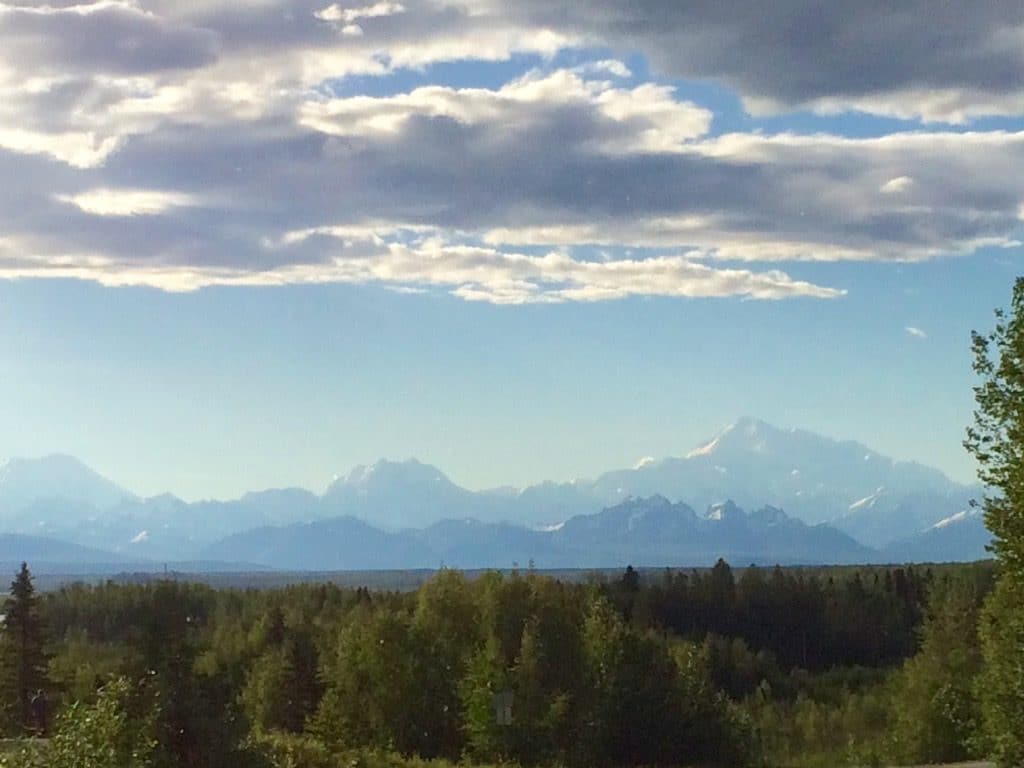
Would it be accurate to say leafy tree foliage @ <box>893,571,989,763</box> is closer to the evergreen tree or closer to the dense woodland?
the dense woodland

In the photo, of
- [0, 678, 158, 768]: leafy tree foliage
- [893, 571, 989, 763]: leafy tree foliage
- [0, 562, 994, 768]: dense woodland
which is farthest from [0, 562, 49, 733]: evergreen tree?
[0, 678, 158, 768]: leafy tree foliage

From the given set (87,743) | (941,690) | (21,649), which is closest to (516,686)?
(941,690)

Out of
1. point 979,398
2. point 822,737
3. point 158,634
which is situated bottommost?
point 822,737

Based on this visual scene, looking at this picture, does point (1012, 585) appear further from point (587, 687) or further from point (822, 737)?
point (822, 737)

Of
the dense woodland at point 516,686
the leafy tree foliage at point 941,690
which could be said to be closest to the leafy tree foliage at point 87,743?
the dense woodland at point 516,686

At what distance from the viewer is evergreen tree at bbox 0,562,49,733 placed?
8650cm

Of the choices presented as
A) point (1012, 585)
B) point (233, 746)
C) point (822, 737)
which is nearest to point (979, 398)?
point (1012, 585)

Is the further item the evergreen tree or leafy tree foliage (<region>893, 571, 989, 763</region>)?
the evergreen tree

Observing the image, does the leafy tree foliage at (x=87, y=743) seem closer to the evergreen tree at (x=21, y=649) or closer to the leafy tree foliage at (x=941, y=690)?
the leafy tree foliage at (x=941, y=690)

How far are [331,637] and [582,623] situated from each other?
2844cm

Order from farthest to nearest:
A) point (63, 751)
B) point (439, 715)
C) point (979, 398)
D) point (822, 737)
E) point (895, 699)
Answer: point (822, 737) < point (895, 699) < point (439, 715) < point (979, 398) < point (63, 751)

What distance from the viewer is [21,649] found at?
8812 cm

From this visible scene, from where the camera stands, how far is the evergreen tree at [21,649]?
284ft

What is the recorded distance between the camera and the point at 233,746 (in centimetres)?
4328
